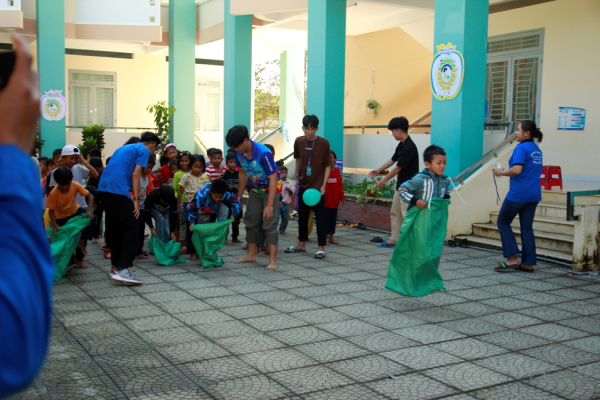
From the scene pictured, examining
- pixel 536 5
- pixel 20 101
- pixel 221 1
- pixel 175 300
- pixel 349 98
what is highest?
pixel 221 1

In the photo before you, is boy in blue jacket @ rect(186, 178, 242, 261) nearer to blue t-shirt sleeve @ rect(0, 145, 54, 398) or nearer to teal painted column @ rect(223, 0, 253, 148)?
blue t-shirt sleeve @ rect(0, 145, 54, 398)

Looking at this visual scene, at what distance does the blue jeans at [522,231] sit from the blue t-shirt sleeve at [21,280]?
670 centimetres

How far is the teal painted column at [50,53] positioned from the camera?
54.2ft

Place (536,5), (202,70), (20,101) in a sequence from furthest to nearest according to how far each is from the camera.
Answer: (202,70), (536,5), (20,101)

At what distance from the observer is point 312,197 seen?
790 centimetres

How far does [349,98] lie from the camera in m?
16.8

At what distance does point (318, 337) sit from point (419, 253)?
138 cm

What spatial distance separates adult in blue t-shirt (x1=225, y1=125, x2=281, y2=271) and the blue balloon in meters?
0.44

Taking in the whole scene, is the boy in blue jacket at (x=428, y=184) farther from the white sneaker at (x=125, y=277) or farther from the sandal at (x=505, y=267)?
the white sneaker at (x=125, y=277)

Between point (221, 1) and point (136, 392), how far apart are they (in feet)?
50.3

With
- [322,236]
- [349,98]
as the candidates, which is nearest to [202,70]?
[349,98]

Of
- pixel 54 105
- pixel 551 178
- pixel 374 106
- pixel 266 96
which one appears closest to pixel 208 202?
pixel 551 178

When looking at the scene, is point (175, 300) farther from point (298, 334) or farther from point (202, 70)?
point (202, 70)

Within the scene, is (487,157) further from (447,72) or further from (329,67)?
(329,67)
